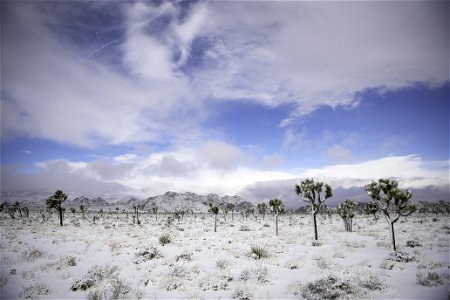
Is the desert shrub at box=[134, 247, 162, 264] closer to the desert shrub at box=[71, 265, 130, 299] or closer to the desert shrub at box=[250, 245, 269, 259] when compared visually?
the desert shrub at box=[71, 265, 130, 299]

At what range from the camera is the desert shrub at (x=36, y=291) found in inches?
365

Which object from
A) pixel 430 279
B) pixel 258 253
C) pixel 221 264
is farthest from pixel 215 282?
pixel 430 279

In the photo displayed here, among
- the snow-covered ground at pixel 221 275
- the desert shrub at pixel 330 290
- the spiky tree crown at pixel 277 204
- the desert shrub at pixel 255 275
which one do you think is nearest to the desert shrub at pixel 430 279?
the snow-covered ground at pixel 221 275

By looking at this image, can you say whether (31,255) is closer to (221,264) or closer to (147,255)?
(147,255)

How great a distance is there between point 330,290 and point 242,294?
3.30 meters

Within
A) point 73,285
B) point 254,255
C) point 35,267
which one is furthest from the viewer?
point 254,255

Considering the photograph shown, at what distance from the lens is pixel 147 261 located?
1501 cm

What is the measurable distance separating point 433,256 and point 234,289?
14739mm

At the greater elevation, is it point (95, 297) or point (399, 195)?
point (399, 195)

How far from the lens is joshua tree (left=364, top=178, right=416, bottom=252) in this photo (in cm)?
1798

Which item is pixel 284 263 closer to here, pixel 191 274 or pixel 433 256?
pixel 191 274

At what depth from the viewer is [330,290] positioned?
30.0 feet

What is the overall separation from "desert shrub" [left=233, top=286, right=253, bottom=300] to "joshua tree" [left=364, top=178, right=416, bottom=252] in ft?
44.9

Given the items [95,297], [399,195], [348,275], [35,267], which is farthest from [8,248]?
[399,195]
